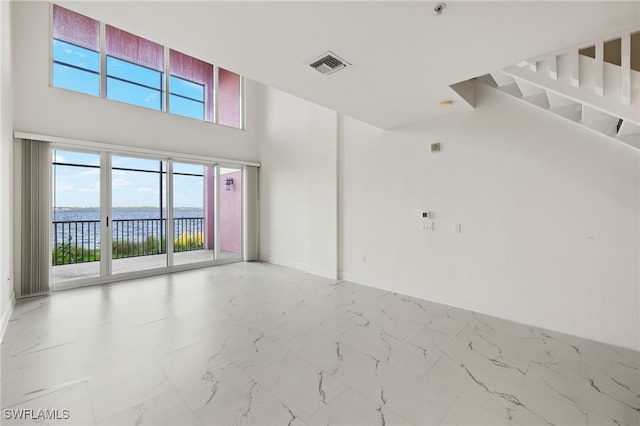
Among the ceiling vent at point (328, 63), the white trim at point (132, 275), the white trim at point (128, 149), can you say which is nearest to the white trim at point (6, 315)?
the white trim at point (132, 275)

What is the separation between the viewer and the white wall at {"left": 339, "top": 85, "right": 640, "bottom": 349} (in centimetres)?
271

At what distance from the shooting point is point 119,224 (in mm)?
5227

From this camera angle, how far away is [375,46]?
6.98ft

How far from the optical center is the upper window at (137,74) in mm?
4492

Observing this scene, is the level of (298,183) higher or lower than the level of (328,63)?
lower

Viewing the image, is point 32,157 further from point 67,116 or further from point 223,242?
point 223,242

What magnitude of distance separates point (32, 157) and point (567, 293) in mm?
7249

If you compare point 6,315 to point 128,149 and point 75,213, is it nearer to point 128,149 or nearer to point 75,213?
point 75,213

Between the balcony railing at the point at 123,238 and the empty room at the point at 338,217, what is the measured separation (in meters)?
0.05

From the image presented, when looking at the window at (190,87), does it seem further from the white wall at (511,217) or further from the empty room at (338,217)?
the white wall at (511,217)

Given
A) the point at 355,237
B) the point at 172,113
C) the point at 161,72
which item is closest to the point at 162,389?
the point at 355,237

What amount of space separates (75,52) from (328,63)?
494 centimetres

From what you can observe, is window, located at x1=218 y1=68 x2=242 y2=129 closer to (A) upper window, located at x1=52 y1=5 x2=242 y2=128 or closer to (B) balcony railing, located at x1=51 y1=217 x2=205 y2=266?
(A) upper window, located at x1=52 y1=5 x2=242 y2=128

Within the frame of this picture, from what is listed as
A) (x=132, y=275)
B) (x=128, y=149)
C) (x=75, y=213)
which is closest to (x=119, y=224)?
(x=75, y=213)
